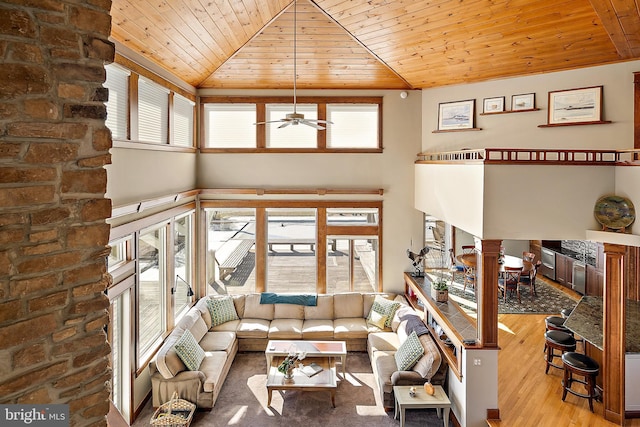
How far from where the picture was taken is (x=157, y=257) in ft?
22.2

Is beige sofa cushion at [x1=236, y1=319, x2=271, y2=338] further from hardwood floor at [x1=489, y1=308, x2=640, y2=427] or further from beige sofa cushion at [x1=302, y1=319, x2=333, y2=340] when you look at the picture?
hardwood floor at [x1=489, y1=308, x2=640, y2=427]

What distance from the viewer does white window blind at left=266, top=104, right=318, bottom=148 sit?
897 cm

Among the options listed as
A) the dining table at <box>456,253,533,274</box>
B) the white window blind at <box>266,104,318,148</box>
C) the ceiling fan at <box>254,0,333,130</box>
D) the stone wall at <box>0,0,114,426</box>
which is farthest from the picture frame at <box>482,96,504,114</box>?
the stone wall at <box>0,0,114,426</box>

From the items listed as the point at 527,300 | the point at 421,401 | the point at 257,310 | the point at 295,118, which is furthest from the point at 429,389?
the point at 527,300

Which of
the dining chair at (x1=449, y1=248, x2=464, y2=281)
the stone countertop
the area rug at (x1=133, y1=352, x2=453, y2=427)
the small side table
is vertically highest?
the dining chair at (x1=449, y1=248, x2=464, y2=281)

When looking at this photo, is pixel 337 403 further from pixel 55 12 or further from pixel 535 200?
pixel 55 12

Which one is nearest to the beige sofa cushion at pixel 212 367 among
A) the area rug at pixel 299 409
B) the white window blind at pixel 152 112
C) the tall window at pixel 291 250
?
the area rug at pixel 299 409

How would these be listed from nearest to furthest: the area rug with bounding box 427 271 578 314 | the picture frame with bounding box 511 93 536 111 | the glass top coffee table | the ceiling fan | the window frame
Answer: the ceiling fan
the glass top coffee table
the picture frame with bounding box 511 93 536 111
the window frame
the area rug with bounding box 427 271 578 314

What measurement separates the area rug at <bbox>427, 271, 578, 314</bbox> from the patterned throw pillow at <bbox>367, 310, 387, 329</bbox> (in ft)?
5.67

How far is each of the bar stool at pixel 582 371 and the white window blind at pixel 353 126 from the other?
18.0 ft

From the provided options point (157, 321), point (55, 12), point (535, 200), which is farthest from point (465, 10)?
point (157, 321)

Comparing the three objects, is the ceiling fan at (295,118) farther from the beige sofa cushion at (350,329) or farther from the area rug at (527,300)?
the area rug at (527,300)

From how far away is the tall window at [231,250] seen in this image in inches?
358

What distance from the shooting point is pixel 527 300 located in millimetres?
10094
